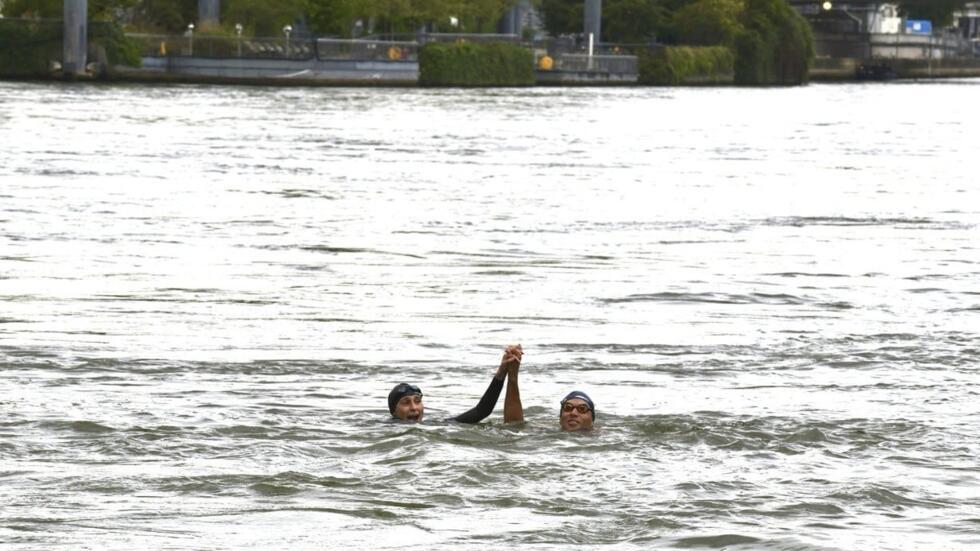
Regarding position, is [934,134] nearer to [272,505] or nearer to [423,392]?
[423,392]

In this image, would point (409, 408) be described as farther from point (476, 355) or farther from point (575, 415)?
point (476, 355)

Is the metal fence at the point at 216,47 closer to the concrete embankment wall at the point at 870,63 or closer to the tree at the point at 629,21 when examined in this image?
the tree at the point at 629,21

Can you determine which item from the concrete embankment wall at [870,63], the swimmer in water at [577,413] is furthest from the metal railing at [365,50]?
the swimmer in water at [577,413]

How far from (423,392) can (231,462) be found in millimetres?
3086

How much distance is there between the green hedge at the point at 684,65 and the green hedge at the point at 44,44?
4051cm

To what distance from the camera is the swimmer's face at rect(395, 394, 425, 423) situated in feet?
50.2

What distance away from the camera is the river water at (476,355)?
12.8 meters

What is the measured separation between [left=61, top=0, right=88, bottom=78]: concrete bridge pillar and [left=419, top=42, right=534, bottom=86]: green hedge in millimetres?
17355

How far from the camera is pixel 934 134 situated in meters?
67.1

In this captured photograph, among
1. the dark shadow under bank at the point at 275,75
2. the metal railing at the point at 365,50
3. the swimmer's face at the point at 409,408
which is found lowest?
the dark shadow under bank at the point at 275,75

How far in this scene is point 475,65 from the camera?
105m

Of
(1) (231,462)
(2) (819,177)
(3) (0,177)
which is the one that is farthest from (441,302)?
(2) (819,177)

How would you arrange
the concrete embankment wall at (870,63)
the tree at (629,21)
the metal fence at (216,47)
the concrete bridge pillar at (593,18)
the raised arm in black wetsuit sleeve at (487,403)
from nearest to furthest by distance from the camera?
1. the raised arm in black wetsuit sleeve at (487,403)
2. the metal fence at (216,47)
3. the concrete bridge pillar at (593,18)
4. the tree at (629,21)
5. the concrete embankment wall at (870,63)

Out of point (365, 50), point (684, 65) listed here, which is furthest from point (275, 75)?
point (684, 65)
